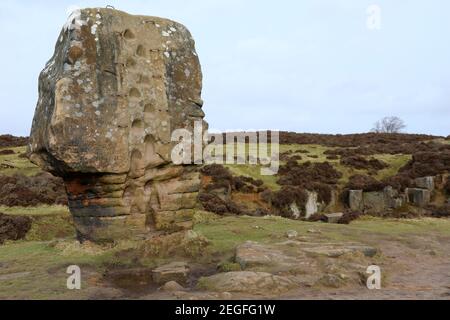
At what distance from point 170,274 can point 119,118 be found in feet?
15.8

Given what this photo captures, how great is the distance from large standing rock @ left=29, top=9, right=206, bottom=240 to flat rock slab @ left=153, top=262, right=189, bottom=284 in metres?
2.85

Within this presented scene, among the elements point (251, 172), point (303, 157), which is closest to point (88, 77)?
point (251, 172)

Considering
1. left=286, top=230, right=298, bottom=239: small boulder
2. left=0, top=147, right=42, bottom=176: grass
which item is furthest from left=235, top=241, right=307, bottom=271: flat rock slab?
left=0, top=147, right=42, bottom=176: grass

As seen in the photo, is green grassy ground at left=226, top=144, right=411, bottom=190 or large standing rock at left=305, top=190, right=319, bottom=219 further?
green grassy ground at left=226, top=144, right=411, bottom=190

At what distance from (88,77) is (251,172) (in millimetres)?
25056

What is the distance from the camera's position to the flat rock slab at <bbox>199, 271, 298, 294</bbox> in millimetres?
10289

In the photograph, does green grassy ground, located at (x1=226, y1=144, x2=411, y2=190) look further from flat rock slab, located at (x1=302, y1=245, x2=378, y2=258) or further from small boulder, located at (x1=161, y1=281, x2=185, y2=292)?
small boulder, located at (x1=161, y1=281, x2=185, y2=292)

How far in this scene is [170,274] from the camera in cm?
1185

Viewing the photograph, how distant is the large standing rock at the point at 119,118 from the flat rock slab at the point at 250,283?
4.68 metres

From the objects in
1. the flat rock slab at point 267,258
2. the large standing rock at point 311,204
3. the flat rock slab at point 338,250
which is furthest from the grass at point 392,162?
the flat rock slab at point 267,258

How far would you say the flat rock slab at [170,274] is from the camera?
38.4ft

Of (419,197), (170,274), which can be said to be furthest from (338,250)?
(419,197)
